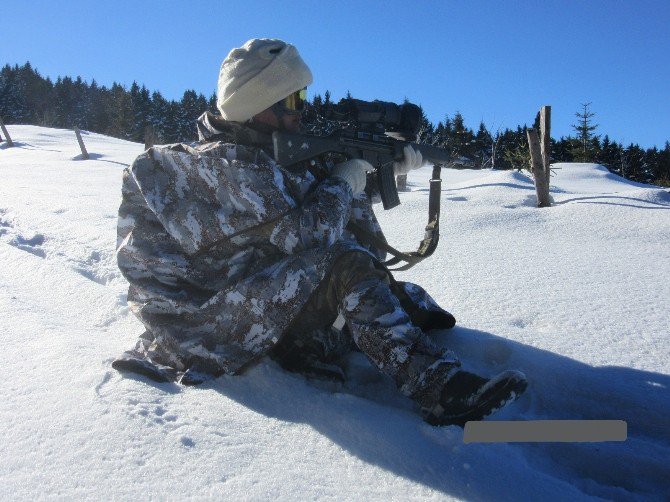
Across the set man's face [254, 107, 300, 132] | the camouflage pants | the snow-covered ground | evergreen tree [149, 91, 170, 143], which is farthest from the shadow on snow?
evergreen tree [149, 91, 170, 143]

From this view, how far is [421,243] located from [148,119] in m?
44.2

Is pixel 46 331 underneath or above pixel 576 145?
underneath

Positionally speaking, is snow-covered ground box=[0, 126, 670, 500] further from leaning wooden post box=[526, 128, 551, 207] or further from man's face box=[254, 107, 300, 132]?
leaning wooden post box=[526, 128, 551, 207]

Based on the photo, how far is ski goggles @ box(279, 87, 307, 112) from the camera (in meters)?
2.03

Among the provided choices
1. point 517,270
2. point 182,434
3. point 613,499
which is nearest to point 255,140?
point 182,434

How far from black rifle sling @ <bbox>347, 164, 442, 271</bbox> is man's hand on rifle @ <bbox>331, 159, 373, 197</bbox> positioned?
272 millimetres

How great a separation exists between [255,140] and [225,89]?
22cm

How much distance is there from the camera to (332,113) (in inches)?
89.0

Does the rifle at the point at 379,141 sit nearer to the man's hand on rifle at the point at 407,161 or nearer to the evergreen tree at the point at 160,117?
the man's hand on rifle at the point at 407,161

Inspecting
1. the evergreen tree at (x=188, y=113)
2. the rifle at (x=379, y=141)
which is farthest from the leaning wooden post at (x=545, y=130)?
the evergreen tree at (x=188, y=113)

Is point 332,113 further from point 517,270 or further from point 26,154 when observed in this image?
point 26,154

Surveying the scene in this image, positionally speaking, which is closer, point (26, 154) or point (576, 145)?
point (26, 154)

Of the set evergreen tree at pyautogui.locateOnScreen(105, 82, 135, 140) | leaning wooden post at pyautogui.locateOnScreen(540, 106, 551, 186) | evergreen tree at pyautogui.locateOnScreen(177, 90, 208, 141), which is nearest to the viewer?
leaning wooden post at pyautogui.locateOnScreen(540, 106, 551, 186)

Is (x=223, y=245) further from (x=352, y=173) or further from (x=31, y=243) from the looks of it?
(x=31, y=243)
